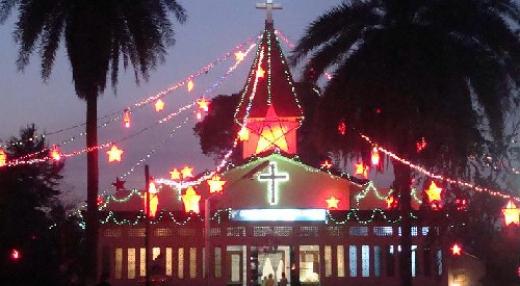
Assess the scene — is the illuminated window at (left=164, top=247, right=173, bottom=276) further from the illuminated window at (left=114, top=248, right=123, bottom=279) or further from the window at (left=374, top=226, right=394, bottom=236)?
the window at (left=374, top=226, right=394, bottom=236)

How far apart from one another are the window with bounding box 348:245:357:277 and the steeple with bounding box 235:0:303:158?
6.33 m

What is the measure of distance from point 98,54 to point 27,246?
37.6 feet

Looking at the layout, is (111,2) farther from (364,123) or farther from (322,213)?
(322,213)

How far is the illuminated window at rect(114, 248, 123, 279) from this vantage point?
36.5 m

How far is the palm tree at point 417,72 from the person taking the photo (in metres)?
24.6

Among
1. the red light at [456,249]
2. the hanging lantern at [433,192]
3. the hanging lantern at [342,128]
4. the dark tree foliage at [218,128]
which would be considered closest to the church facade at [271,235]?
the red light at [456,249]

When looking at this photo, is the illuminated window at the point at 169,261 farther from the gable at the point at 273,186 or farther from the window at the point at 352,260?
the window at the point at 352,260

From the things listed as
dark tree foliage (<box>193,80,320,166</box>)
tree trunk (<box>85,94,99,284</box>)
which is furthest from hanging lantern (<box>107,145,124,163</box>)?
dark tree foliage (<box>193,80,320,166</box>)

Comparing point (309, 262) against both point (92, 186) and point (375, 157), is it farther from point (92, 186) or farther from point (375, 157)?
point (92, 186)

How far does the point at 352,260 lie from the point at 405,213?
1002cm

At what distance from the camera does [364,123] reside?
26.6 meters

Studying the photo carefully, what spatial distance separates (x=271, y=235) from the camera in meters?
36.8

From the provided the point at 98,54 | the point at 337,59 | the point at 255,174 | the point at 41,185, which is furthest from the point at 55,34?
the point at 41,185

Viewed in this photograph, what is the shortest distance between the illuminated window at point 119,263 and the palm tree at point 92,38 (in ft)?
25.7
